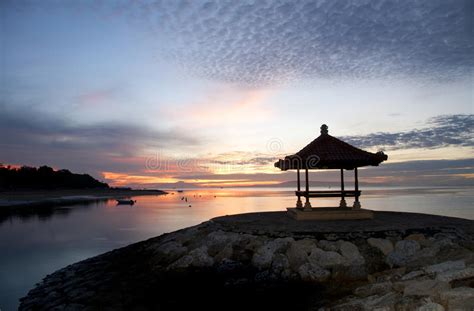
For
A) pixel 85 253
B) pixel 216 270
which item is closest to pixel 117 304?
pixel 216 270

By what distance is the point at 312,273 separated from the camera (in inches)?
406

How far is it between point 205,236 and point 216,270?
2.47m

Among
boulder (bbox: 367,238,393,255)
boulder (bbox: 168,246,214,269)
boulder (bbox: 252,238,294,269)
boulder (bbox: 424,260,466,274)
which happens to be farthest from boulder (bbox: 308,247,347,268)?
boulder (bbox: 168,246,214,269)

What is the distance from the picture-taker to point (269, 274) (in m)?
Answer: 10.7

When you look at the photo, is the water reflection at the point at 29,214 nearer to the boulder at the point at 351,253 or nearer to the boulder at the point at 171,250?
the boulder at the point at 171,250

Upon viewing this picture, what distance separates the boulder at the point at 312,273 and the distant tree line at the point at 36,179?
112915 mm

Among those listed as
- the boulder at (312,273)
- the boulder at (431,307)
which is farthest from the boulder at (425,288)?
the boulder at (312,273)

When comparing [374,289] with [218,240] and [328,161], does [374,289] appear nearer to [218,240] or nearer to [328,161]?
[218,240]

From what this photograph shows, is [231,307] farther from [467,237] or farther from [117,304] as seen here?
[467,237]

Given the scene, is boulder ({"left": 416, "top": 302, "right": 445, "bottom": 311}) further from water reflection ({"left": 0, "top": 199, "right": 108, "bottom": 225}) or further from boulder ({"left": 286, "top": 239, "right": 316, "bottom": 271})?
water reflection ({"left": 0, "top": 199, "right": 108, "bottom": 225})

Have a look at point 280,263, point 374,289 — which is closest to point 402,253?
point 374,289

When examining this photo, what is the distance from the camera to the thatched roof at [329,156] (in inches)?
594

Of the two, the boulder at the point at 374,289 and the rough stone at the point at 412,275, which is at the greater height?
the rough stone at the point at 412,275

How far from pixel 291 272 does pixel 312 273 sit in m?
0.62
